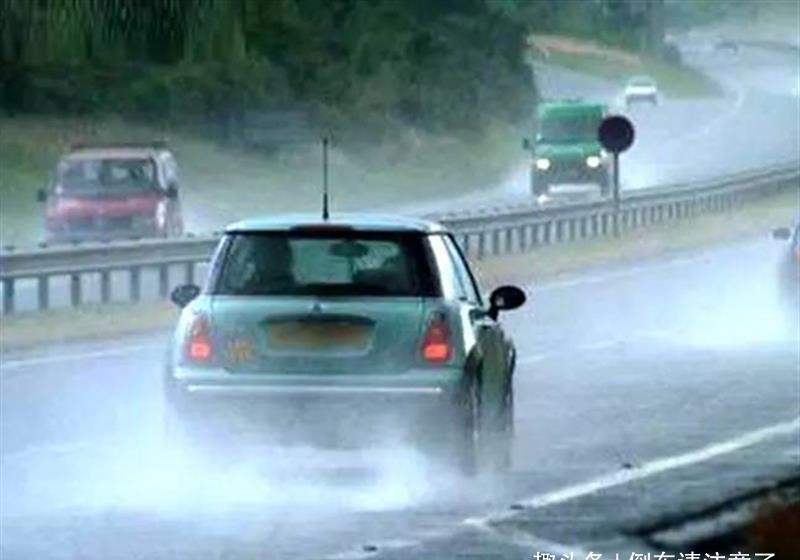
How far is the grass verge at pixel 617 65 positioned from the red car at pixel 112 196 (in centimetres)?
5707

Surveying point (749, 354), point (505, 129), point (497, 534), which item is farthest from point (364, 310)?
point (505, 129)

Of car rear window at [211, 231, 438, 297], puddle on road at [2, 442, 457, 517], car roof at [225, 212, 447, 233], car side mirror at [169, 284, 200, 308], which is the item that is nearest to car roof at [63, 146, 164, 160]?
car side mirror at [169, 284, 200, 308]

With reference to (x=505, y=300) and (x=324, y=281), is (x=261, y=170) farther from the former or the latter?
(x=324, y=281)

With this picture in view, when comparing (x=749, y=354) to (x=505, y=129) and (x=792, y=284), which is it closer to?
(x=792, y=284)

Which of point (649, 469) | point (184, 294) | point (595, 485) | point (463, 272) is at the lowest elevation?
point (649, 469)

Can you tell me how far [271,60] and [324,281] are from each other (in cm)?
1003

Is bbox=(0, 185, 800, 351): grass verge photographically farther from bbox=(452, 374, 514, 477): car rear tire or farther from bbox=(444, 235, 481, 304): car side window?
bbox=(444, 235, 481, 304): car side window

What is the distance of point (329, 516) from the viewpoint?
16.5 metres

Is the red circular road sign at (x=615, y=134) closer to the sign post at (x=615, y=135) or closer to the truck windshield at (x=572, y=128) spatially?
the sign post at (x=615, y=135)

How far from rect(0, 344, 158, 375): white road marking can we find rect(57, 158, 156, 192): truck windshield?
16.9 metres

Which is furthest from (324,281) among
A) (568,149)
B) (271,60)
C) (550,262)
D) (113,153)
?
(568,149)

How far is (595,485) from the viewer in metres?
17.9

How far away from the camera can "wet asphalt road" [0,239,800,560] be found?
15.4 metres

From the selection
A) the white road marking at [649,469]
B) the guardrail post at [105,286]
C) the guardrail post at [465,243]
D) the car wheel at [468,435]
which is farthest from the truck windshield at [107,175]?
the car wheel at [468,435]
